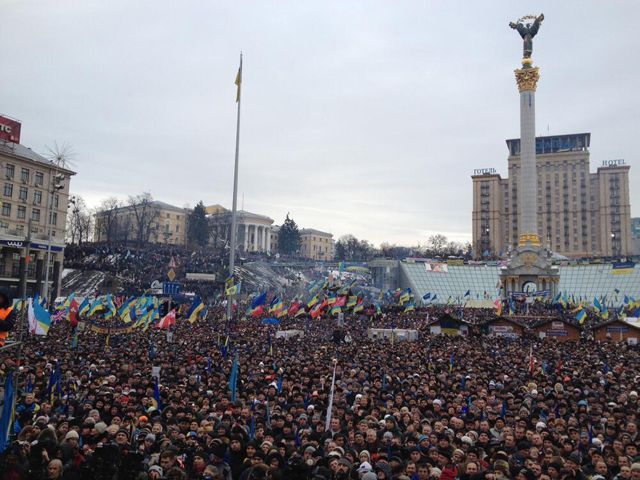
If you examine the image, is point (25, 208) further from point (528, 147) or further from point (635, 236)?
point (635, 236)

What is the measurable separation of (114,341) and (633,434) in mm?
21001

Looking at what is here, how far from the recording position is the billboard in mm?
49188

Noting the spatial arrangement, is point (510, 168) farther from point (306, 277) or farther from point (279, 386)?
point (279, 386)

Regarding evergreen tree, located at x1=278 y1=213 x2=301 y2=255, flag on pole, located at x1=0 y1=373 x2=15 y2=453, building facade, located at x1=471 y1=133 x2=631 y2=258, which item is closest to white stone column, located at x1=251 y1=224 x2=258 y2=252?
evergreen tree, located at x1=278 y1=213 x2=301 y2=255

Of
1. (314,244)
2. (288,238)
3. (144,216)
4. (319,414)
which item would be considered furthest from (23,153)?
(314,244)

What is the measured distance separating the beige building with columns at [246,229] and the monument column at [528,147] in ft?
219

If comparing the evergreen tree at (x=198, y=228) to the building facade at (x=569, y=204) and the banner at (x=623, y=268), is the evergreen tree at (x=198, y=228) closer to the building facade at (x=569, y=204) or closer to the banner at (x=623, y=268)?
the building facade at (x=569, y=204)

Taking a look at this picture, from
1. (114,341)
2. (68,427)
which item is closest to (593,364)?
(68,427)

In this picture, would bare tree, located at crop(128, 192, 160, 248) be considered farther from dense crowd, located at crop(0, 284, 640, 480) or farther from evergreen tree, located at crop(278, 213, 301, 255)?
dense crowd, located at crop(0, 284, 640, 480)

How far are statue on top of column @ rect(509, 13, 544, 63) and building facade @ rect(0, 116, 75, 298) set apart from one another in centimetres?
5094

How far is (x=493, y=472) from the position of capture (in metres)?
7.31

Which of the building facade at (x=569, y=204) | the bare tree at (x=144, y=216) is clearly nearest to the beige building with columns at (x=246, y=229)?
the bare tree at (x=144, y=216)

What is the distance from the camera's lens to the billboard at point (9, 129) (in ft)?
161

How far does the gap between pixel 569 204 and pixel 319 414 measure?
132193 mm
